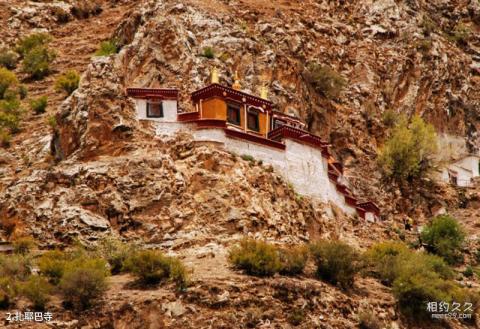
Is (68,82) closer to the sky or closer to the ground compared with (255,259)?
closer to the sky

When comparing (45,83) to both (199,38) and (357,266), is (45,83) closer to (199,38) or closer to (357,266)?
(199,38)

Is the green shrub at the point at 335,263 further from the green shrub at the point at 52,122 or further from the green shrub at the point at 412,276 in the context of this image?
the green shrub at the point at 52,122

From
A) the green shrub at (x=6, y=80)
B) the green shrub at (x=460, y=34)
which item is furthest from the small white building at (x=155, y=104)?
the green shrub at (x=460, y=34)

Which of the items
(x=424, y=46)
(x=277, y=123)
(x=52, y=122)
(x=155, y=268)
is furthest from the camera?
(x=424, y=46)

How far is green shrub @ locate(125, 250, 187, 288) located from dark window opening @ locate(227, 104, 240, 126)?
35.3ft

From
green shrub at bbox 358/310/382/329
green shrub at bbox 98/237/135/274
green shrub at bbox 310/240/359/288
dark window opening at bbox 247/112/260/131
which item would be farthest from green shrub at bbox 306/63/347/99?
green shrub at bbox 358/310/382/329

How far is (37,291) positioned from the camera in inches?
1081

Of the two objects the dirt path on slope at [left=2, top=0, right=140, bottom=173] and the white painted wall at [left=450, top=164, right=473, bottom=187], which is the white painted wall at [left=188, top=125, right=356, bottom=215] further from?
the white painted wall at [left=450, top=164, right=473, bottom=187]

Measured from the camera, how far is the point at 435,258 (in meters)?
37.2

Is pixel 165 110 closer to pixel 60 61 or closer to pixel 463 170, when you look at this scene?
pixel 60 61

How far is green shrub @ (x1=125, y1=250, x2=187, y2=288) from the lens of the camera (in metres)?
28.8

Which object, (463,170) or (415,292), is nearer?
(415,292)

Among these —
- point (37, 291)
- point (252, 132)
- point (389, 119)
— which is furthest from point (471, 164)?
point (37, 291)

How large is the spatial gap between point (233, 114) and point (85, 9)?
27.9 meters
